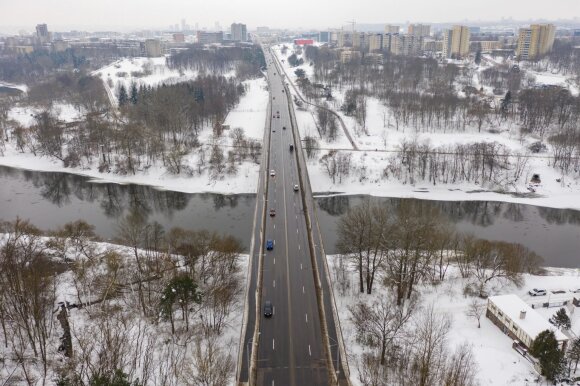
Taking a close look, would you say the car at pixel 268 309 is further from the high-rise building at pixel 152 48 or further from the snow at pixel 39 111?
the high-rise building at pixel 152 48

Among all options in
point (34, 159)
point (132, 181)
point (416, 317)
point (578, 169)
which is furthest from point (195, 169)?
point (578, 169)

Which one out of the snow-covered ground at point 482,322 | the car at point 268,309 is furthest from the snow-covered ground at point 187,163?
the car at point 268,309

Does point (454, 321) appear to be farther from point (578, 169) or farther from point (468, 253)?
point (578, 169)

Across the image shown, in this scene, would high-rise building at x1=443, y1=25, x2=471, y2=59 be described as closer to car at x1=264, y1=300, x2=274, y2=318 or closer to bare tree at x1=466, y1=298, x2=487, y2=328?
bare tree at x1=466, y1=298, x2=487, y2=328

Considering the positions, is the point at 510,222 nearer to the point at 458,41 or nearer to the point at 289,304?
the point at 289,304

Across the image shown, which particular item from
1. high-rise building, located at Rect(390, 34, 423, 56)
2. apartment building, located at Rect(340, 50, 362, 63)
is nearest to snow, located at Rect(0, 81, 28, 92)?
apartment building, located at Rect(340, 50, 362, 63)

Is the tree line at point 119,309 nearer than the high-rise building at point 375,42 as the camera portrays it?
Yes
